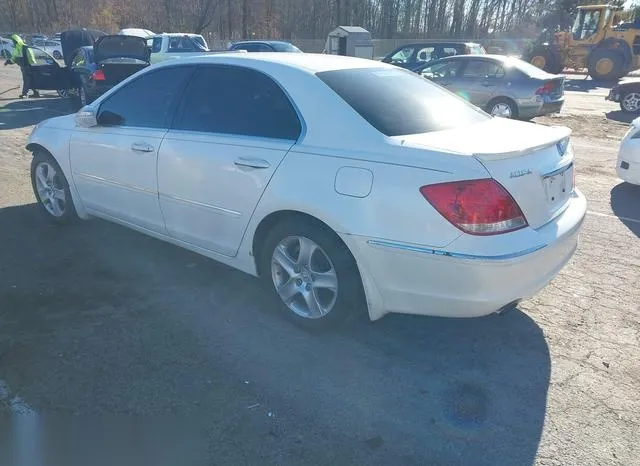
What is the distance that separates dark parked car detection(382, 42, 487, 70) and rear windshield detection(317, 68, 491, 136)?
39.2 ft

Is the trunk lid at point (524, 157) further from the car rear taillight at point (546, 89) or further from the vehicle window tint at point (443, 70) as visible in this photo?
the vehicle window tint at point (443, 70)

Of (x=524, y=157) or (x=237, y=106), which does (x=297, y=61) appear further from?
(x=524, y=157)

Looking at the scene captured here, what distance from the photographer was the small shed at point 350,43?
67.1 feet

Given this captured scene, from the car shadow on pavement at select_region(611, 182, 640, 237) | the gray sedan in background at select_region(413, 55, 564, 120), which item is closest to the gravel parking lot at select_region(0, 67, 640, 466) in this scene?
the car shadow on pavement at select_region(611, 182, 640, 237)

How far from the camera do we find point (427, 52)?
1549 centimetres

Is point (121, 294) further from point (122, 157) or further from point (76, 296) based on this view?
point (122, 157)

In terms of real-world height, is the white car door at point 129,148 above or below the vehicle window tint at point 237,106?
below

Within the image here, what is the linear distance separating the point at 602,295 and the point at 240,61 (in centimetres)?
320

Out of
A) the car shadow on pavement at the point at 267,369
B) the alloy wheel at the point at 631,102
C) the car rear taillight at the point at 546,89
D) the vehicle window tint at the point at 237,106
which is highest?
the vehicle window tint at the point at 237,106

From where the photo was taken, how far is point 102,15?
50.1 meters

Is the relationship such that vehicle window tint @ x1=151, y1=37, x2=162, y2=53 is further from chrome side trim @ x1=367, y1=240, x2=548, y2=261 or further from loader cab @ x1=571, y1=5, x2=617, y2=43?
loader cab @ x1=571, y1=5, x2=617, y2=43

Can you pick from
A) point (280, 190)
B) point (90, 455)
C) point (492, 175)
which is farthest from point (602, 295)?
point (90, 455)

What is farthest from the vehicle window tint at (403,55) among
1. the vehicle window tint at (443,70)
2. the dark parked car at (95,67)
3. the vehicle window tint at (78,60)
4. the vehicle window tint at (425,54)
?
the vehicle window tint at (78,60)

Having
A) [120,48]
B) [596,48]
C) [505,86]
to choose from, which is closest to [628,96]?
[505,86]
